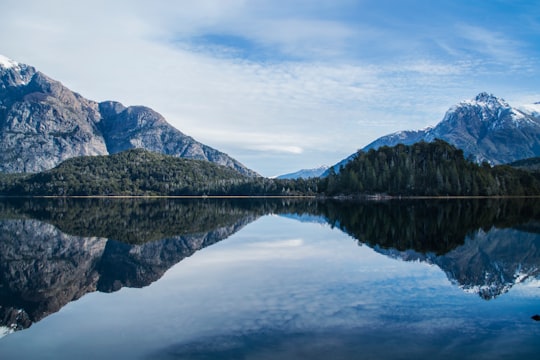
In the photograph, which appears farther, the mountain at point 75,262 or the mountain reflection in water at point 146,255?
the mountain reflection in water at point 146,255

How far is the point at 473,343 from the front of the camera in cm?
1462

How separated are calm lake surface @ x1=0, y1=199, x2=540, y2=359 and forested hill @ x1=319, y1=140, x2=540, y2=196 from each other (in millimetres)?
140529

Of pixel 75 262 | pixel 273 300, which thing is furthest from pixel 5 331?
pixel 75 262

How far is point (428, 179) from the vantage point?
178m

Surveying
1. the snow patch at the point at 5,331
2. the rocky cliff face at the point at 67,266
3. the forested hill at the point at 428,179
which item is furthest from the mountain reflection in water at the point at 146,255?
the forested hill at the point at 428,179

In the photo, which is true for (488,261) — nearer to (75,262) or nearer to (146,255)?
(146,255)

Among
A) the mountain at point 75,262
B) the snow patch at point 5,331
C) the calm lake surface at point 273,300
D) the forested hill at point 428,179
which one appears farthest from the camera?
the forested hill at point 428,179

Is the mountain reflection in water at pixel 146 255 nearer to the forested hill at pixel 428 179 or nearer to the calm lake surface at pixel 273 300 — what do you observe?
the calm lake surface at pixel 273 300

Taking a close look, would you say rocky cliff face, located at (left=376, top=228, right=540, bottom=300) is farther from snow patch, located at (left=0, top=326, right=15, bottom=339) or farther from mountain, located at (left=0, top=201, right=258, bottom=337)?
snow patch, located at (left=0, top=326, right=15, bottom=339)

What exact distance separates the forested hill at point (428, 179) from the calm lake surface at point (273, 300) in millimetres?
140529

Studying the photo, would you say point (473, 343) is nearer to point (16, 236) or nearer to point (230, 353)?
point (230, 353)

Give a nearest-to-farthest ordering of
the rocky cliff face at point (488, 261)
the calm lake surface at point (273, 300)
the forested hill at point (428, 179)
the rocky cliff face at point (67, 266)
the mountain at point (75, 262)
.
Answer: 1. the calm lake surface at point (273, 300)
2. the rocky cliff face at point (67, 266)
3. the mountain at point (75, 262)
4. the rocky cliff face at point (488, 261)
5. the forested hill at point (428, 179)

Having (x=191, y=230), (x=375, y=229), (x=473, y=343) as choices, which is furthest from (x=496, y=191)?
(x=473, y=343)

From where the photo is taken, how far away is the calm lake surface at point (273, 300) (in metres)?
14.5
